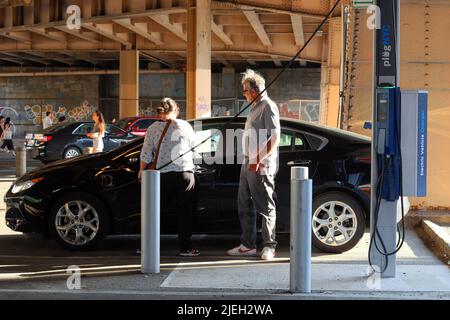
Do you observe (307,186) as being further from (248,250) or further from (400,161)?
(248,250)

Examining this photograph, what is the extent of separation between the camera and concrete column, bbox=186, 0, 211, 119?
17750 mm

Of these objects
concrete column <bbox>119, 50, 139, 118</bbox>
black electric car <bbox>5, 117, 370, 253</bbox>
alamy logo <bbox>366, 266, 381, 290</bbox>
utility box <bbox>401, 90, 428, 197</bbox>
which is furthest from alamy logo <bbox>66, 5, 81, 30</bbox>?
alamy logo <bbox>366, 266, 381, 290</bbox>

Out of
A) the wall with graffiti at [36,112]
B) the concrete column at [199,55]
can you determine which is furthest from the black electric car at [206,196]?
the wall with graffiti at [36,112]

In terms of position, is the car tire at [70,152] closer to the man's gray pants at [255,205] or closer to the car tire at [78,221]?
the car tire at [78,221]

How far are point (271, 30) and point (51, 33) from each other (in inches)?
367

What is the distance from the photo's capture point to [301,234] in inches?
203

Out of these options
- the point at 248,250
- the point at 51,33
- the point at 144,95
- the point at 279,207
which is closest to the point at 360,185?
the point at 279,207

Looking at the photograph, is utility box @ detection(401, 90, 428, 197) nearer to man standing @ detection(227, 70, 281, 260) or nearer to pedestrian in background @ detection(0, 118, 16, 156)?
man standing @ detection(227, 70, 281, 260)

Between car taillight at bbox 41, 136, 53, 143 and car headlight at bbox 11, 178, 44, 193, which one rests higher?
car taillight at bbox 41, 136, 53, 143

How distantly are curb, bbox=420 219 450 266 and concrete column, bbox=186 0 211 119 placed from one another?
10598 mm

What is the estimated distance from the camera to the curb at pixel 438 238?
670 cm

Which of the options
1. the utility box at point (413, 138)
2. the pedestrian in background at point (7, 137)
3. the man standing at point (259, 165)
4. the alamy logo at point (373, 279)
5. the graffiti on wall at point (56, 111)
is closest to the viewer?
the alamy logo at point (373, 279)

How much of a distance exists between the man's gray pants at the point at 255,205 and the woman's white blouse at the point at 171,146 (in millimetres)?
626

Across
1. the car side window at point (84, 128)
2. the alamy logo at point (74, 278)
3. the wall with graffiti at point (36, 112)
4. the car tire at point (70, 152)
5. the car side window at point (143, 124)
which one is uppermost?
the wall with graffiti at point (36, 112)
